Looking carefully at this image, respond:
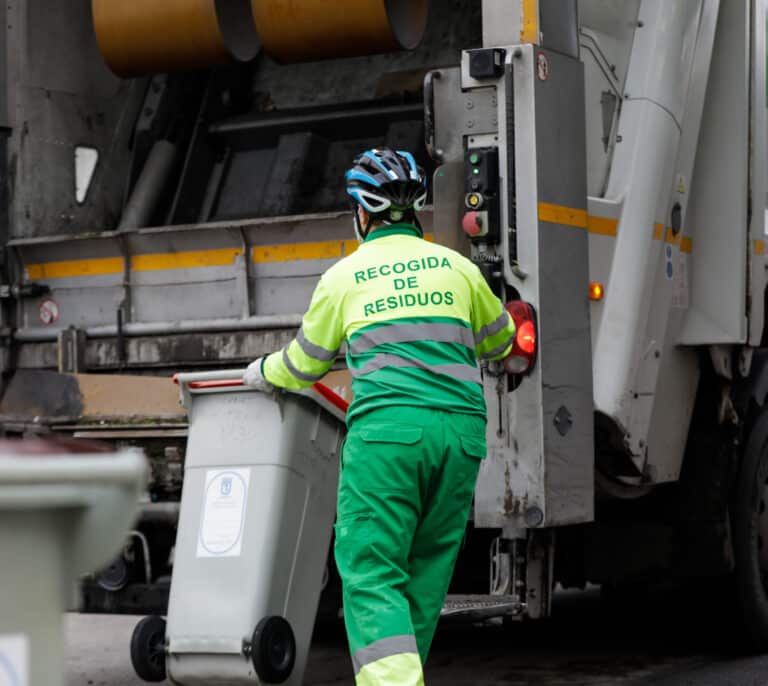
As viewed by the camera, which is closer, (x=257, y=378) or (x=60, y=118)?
(x=257, y=378)

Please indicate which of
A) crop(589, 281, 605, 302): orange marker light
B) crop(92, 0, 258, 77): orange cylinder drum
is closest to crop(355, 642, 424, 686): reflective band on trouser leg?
crop(589, 281, 605, 302): orange marker light

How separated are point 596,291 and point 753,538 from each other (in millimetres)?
1376

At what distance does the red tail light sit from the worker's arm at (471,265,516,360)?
244 mm

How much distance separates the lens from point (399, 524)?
12.8ft

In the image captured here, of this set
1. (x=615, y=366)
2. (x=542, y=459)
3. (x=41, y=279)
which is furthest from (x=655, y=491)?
(x=41, y=279)

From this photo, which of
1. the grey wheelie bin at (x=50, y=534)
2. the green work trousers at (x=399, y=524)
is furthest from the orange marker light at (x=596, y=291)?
the grey wheelie bin at (x=50, y=534)

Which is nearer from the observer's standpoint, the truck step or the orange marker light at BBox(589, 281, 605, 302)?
the truck step

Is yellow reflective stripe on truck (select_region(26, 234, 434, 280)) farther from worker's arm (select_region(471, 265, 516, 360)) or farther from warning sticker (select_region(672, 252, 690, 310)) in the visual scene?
worker's arm (select_region(471, 265, 516, 360))

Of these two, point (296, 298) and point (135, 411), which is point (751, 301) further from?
point (135, 411)

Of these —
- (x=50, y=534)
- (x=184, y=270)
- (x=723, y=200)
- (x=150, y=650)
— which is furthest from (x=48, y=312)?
(x=50, y=534)

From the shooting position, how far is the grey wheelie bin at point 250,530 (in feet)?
14.4

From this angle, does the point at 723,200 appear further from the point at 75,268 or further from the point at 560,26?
the point at 75,268

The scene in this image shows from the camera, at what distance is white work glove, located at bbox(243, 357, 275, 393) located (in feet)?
14.4

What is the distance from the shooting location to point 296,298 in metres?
5.77
